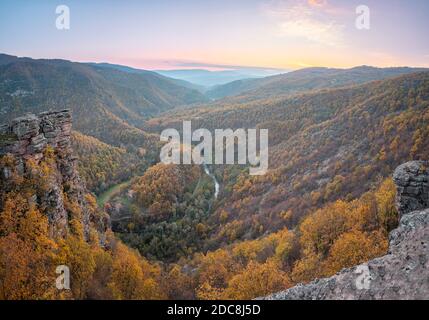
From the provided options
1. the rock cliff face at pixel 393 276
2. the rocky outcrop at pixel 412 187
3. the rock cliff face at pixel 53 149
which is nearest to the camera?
the rock cliff face at pixel 393 276

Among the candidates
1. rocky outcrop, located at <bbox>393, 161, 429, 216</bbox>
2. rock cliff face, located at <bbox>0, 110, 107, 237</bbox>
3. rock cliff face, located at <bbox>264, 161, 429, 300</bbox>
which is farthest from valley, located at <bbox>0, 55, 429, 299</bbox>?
rock cliff face, located at <bbox>264, 161, 429, 300</bbox>

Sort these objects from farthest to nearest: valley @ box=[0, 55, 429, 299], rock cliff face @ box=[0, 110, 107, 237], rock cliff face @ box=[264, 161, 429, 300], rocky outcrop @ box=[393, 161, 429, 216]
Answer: valley @ box=[0, 55, 429, 299]
rock cliff face @ box=[0, 110, 107, 237]
rocky outcrop @ box=[393, 161, 429, 216]
rock cliff face @ box=[264, 161, 429, 300]

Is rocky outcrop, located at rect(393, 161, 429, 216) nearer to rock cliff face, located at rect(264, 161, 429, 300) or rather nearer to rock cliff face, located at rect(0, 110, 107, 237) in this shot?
rock cliff face, located at rect(264, 161, 429, 300)

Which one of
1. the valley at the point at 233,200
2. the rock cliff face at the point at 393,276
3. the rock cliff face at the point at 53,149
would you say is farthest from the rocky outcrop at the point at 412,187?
the rock cliff face at the point at 53,149

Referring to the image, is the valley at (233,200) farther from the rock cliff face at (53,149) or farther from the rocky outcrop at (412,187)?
the rocky outcrop at (412,187)

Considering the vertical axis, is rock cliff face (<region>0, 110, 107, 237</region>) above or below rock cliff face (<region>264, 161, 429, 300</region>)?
above
